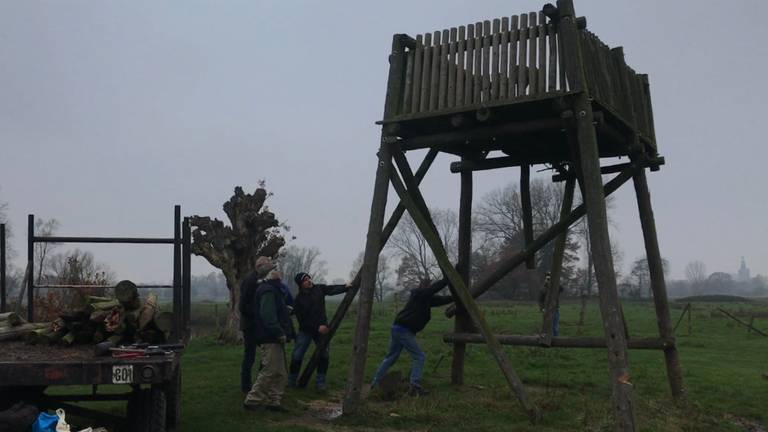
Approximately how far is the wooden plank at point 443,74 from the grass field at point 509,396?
379cm

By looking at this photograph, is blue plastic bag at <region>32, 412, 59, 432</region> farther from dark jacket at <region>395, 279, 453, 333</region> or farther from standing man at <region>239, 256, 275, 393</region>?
dark jacket at <region>395, 279, 453, 333</region>

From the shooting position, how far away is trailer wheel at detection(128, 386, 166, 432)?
6.18 m

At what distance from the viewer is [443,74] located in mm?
9062

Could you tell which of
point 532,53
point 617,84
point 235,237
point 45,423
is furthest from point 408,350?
point 235,237

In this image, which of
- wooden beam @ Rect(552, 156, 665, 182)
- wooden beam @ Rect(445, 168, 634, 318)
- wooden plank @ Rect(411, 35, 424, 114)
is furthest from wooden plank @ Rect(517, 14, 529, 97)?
wooden beam @ Rect(552, 156, 665, 182)

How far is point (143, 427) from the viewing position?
6.23m

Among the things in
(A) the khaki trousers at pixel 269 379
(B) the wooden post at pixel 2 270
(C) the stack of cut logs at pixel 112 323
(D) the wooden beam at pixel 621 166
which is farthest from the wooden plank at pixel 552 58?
(B) the wooden post at pixel 2 270

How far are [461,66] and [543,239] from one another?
101 inches

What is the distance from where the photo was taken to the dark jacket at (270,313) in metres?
8.91

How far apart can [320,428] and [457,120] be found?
3936 mm

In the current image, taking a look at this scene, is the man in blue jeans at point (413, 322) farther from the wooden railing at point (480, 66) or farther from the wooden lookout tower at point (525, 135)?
the wooden railing at point (480, 66)

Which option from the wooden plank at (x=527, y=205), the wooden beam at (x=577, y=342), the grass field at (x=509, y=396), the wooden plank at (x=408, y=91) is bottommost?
the grass field at (x=509, y=396)

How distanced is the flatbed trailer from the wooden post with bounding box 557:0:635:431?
451 cm

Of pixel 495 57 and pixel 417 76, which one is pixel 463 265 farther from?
pixel 495 57
